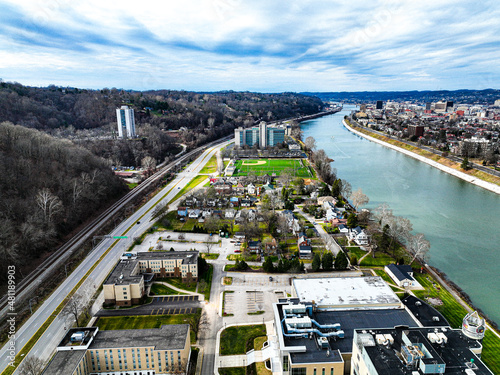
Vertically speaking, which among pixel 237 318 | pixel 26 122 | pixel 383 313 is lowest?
pixel 237 318

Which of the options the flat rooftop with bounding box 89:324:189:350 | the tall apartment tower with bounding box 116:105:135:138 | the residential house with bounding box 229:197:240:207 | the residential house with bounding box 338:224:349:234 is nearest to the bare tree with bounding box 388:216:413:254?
the residential house with bounding box 338:224:349:234

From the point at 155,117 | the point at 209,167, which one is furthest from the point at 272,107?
the point at 209,167

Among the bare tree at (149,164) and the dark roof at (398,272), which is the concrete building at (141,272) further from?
the bare tree at (149,164)

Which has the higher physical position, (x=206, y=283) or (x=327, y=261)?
(x=327, y=261)

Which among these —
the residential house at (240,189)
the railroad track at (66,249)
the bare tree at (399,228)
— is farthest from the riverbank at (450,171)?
the railroad track at (66,249)

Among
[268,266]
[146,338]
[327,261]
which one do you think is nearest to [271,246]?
[268,266]

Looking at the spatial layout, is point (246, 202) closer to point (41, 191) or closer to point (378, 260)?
point (378, 260)

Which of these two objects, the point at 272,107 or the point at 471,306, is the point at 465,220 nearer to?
the point at 471,306
